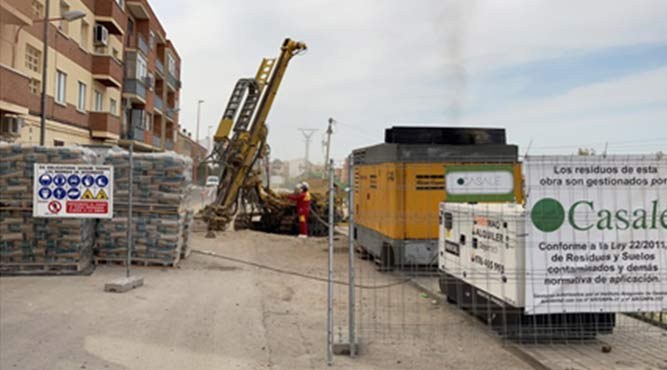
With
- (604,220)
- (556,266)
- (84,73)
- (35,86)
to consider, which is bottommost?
(556,266)

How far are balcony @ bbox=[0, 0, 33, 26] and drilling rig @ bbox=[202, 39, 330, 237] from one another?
7161 mm

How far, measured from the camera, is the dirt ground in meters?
5.34

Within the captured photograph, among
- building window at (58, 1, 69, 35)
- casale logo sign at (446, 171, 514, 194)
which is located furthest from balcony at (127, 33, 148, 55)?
casale logo sign at (446, 171, 514, 194)

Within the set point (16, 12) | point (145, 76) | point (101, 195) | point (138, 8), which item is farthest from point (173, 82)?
point (101, 195)

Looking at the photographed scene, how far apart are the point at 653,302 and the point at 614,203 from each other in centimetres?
110

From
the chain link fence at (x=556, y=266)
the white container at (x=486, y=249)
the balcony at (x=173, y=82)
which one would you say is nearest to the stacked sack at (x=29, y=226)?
the chain link fence at (x=556, y=266)

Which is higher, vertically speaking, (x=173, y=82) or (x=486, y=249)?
(x=173, y=82)

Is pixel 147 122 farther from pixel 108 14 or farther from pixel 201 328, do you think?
pixel 201 328

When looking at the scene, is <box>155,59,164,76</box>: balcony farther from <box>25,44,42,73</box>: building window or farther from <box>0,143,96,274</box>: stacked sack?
<box>0,143,96,274</box>: stacked sack

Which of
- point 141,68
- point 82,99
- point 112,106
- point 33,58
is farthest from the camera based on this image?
point 141,68

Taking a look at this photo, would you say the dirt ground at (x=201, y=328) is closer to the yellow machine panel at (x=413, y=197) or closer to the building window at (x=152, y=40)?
the yellow machine panel at (x=413, y=197)

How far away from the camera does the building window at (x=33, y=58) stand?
19.6 meters

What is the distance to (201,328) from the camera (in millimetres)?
6516

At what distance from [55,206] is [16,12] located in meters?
11.2
